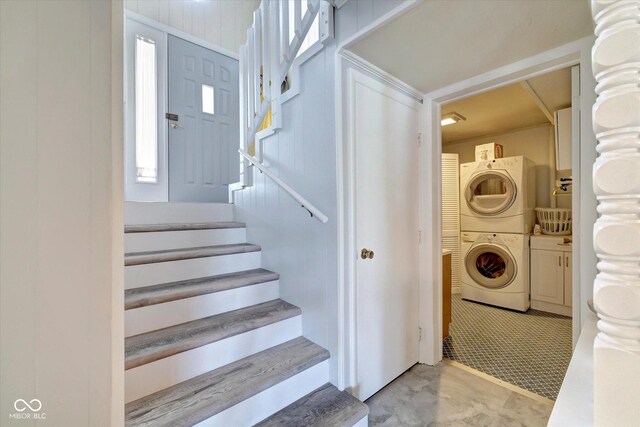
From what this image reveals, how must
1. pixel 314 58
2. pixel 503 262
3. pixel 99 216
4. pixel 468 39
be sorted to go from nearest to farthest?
1. pixel 99 216
2. pixel 468 39
3. pixel 314 58
4. pixel 503 262

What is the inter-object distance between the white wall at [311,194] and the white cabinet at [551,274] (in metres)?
2.93

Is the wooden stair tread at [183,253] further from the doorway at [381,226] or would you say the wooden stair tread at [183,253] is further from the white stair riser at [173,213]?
the doorway at [381,226]

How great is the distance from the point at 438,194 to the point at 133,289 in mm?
2190

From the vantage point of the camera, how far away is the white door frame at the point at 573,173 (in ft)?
4.34

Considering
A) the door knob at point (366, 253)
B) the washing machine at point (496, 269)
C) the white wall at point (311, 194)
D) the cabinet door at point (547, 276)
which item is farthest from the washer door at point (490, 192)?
the white wall at point (311, 194)

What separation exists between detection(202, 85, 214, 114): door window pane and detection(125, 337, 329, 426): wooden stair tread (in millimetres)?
2902

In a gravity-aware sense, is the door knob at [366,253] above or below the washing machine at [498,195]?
below

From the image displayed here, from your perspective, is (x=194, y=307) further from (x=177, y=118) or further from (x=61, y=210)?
(x=177, y=118)

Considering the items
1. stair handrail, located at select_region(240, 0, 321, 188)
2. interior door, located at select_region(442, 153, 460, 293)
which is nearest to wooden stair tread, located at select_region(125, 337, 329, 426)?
stair handrail, located at select_region(240, 0, 321, 188)

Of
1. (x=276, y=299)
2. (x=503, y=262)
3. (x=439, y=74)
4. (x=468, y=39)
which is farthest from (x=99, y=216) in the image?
(x=503, y=262)

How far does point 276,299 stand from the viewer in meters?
1.93

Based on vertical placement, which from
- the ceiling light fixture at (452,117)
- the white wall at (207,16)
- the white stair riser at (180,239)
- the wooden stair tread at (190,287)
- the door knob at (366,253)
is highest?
the white wall at (207,16)

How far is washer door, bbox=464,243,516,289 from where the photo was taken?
3149 millimetres

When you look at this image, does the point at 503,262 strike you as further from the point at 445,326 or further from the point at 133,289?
the point at 133,289
